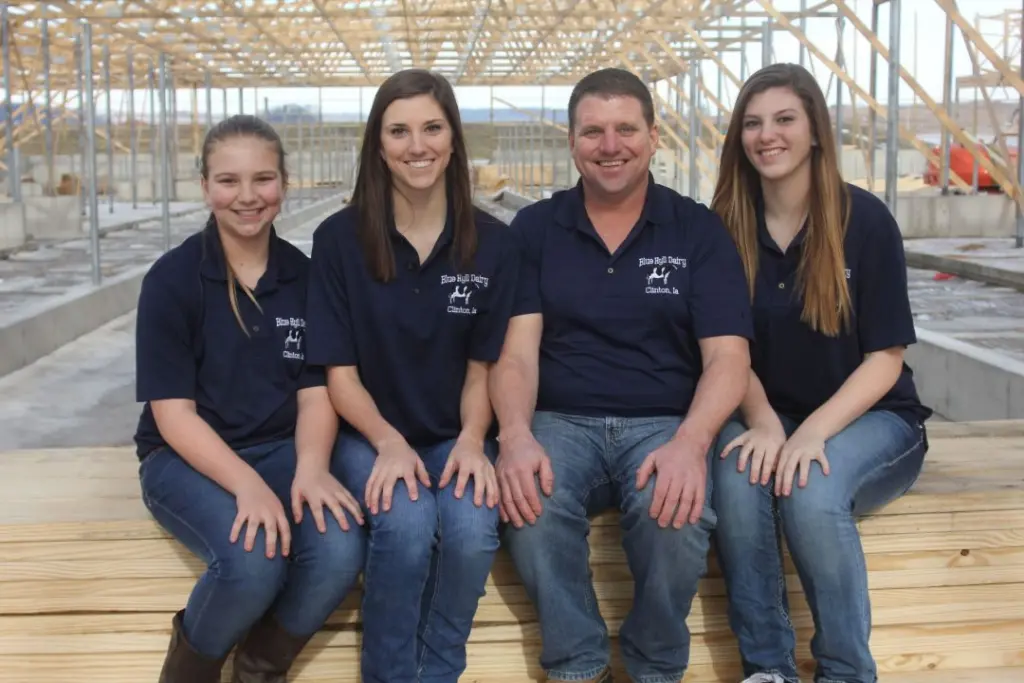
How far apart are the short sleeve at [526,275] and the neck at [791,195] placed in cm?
50

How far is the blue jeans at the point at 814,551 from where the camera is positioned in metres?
Answer: 2.09

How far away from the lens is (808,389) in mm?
2432

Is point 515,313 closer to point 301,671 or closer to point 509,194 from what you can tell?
point 301,671

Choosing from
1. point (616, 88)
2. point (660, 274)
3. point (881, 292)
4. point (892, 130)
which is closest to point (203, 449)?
point (660, 274)

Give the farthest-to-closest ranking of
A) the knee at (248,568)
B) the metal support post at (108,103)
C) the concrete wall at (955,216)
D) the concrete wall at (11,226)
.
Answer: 1. the concrete wall at (955,216)
2. the concrete wall at (11,226)
3. the metal support post at (108,103)
4. the knee at (248,568)

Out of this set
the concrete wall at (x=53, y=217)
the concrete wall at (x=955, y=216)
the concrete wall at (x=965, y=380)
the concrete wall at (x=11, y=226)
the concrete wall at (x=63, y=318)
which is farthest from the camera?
the concrete wall at (x=53, y=217)

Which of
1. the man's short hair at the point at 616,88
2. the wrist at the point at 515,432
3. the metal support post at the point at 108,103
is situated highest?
the metal support post at the point at 108,103

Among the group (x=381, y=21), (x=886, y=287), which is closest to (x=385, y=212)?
(x=886, y=287)

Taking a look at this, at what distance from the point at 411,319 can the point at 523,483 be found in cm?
41

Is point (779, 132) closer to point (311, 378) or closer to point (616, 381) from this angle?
point (616, 381)

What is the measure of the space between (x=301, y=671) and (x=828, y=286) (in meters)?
1.28

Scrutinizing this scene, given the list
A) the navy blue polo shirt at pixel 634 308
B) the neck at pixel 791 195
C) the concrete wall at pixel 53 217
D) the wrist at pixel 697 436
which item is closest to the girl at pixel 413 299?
the navy blue polo shirt at pixel 634 308

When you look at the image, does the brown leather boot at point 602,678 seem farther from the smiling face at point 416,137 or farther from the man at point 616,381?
the smiling face at point 416,137

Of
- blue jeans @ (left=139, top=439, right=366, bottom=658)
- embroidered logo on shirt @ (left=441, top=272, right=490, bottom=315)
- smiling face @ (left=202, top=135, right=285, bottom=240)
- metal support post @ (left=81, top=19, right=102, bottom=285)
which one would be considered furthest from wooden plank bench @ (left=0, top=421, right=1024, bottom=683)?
metal support post @ (left=81, top=19, right=102, bottom=285)
